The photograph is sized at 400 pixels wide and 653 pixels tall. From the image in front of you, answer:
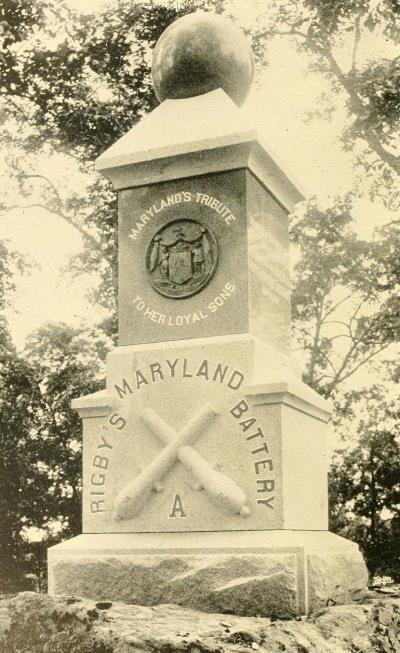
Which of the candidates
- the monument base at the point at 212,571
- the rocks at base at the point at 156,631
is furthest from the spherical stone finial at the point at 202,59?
the rocks at base at the point at 156,631

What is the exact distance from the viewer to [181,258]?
5.44m

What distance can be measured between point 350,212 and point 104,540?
11.6 meters

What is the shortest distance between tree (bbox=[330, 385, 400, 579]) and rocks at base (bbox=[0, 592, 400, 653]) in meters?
12.6

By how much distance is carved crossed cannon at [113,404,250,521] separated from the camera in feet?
16.0

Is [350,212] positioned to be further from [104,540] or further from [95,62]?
[104,540]

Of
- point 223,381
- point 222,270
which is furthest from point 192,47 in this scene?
point 223,381

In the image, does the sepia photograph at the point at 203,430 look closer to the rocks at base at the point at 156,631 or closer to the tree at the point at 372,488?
the rocks at base at the point at 156,631

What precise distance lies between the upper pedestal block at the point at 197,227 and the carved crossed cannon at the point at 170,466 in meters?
0.54

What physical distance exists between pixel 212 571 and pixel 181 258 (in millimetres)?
1861

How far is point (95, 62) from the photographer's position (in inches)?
588

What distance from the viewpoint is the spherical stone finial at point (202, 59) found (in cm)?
572

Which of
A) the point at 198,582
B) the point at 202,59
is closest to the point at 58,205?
the point at 202,59

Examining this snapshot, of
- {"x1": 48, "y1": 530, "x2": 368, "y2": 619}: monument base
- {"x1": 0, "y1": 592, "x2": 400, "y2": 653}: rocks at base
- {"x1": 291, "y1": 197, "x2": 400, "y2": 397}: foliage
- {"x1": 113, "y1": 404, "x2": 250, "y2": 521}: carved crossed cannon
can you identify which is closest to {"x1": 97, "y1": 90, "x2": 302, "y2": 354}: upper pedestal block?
{"x1": 113, "y1": 404, "x2": 250, "y2": 521}: carved crossed cannon

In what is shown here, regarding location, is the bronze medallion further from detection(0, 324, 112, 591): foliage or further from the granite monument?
detection(0, 324, 112, 591): foliage
